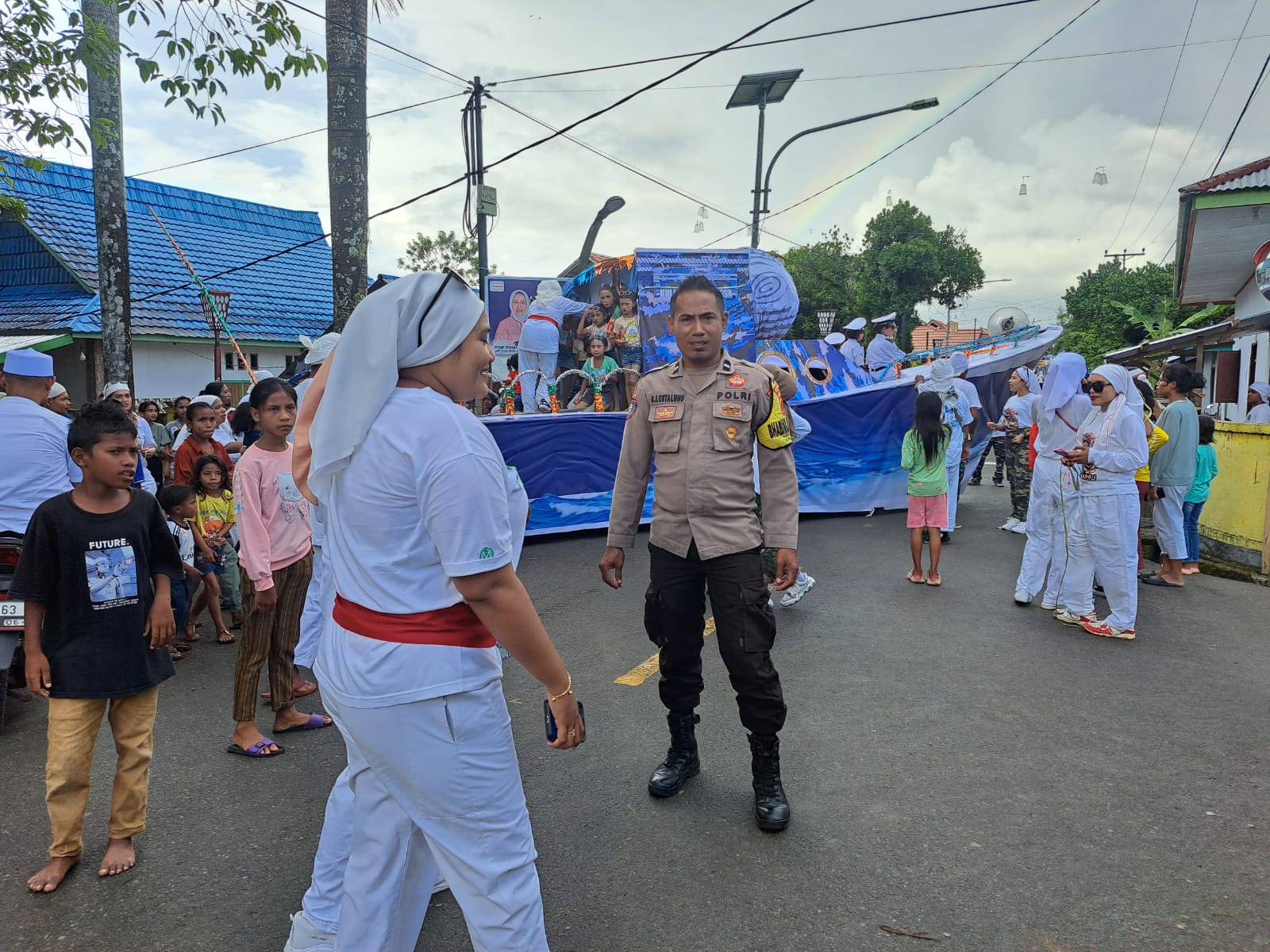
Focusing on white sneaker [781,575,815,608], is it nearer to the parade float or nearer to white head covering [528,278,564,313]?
the parade float

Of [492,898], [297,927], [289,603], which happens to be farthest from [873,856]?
[289,603]

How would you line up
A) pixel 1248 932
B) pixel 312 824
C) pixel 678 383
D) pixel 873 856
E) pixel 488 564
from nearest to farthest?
pixel 488 564, pixel 1248 932, pixel 873 856, pixel 312 824, pixel 678 383

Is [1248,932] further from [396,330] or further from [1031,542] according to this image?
[1031,542]

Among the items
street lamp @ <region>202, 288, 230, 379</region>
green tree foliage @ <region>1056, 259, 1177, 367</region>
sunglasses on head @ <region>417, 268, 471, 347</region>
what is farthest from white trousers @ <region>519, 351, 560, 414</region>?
green tree foliage @ <region>1056, 259, 1177, 367</region>

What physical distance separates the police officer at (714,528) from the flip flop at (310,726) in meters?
1.76

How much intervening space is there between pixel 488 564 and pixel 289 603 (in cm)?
265

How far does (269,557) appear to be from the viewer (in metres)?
3.68

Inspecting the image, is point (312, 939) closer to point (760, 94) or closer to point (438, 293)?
point (438, 293)

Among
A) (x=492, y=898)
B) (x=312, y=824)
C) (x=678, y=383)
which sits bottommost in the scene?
(x=312, y=824)

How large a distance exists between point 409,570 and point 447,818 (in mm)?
537

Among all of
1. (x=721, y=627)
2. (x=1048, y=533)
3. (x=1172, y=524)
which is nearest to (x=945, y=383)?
(x=1172, y=524)

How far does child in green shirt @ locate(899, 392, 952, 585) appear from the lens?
705cm

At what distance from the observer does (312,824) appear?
10.4ft

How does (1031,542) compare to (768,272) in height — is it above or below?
below
